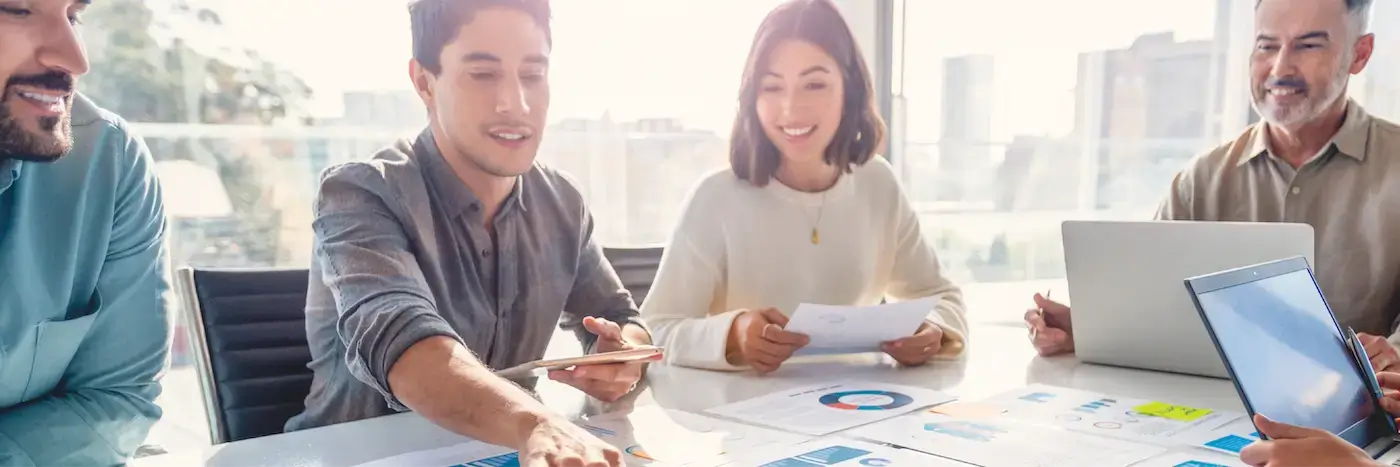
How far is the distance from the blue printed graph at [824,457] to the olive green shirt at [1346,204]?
1115 millimetres

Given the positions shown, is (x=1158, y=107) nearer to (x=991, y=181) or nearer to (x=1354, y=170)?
A: (x=991, y=181)

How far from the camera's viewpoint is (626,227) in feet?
8.71

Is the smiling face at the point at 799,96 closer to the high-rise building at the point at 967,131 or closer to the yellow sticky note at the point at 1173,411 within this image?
the yellow sticky note at the point at 1173,411

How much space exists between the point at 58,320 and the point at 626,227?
1.68 meters

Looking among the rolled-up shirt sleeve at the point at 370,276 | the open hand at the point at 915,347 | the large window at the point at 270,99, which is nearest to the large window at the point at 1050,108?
the large window at the point at 270,99

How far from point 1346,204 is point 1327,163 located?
82 mm

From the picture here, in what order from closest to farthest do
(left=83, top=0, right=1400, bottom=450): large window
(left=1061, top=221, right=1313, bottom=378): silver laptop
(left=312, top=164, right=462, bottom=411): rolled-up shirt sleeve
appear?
(left=312, top=164, right=462, bottom=411): rolled-up shirt sleeve < (left=1061, top=221, right=1313, bottom=378): silver laptop < (left=83, top=0, right=1400, bottom=450): large window

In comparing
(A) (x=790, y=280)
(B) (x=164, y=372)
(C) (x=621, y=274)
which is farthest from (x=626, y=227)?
(B) (x=164, y=372)

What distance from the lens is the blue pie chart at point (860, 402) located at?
1199 millimetres

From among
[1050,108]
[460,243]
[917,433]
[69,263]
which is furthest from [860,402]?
[1050,108]

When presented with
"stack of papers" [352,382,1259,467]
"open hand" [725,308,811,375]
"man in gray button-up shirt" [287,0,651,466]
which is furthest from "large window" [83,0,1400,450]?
"stack of papers" [352,382,1259,467]

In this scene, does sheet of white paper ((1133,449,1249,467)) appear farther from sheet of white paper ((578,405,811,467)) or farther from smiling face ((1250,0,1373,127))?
smiling face ((1250,0,1373,127))

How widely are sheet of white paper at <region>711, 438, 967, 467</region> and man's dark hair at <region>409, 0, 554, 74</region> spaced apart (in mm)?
736

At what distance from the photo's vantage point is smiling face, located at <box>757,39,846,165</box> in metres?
1.75
